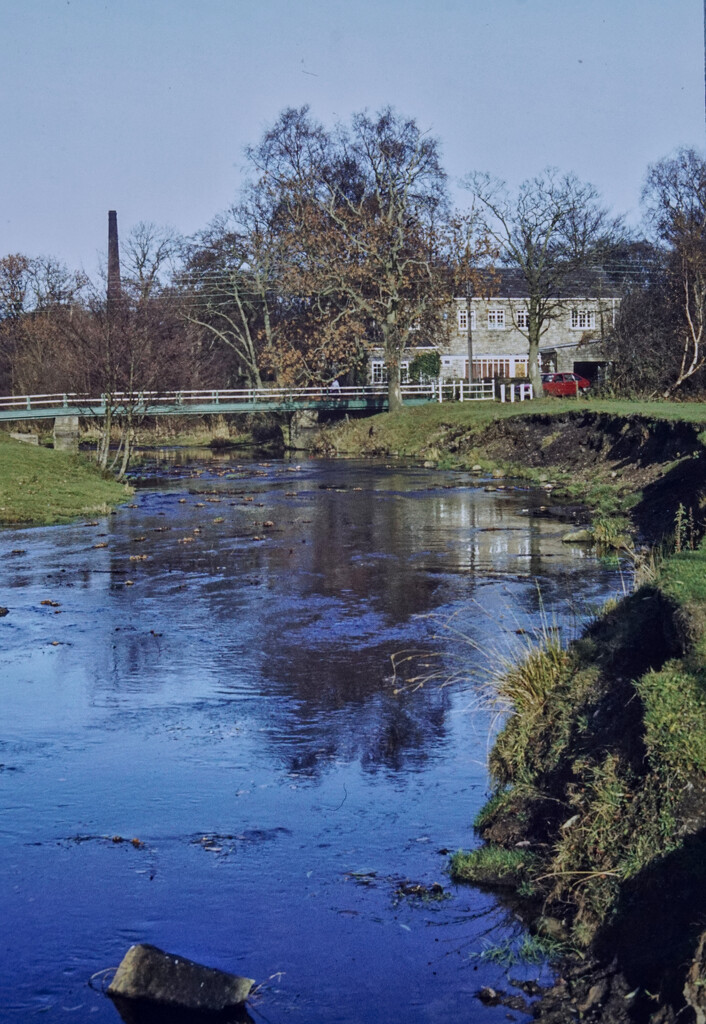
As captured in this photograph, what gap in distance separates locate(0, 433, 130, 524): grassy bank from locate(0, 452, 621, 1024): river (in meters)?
6.66

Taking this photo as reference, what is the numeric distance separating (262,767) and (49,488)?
2256 centimetres

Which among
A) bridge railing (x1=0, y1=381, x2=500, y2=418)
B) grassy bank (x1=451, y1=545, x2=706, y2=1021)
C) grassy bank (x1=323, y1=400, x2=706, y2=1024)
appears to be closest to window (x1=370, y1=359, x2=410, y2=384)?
bridge railing (x1=0, y1=381, x2=500, y2=418)

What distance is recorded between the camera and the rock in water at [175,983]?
6332mm

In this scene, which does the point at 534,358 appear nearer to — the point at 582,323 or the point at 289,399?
the point at 289,399

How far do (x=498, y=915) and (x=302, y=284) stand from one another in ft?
173

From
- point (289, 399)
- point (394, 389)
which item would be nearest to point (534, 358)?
point (394, 389)

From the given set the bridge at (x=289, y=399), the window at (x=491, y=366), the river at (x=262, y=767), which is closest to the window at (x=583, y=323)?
the window at (x=491, y=366)

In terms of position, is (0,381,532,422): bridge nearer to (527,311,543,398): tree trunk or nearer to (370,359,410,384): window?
(527,311,543,398): tree trunk

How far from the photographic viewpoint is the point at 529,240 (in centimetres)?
6216

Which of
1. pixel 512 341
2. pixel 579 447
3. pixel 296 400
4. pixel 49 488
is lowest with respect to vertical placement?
pixel 49 488

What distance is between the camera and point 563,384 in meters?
65.0

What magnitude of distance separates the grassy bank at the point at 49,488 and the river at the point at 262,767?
6.66 meters

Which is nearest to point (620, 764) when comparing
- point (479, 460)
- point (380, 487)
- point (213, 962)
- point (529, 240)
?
point (213, 962)

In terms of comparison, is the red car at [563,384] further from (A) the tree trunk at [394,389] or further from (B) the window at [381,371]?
(A) the tree trunk at [394,389]
